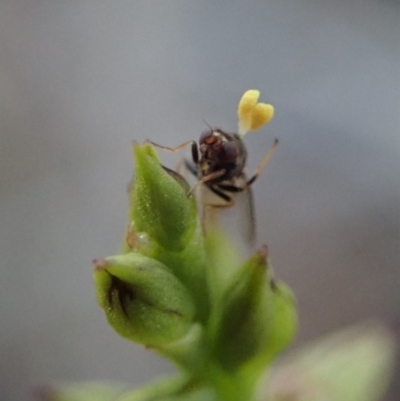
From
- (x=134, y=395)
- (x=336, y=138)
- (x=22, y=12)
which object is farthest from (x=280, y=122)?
(x=134, y=395)

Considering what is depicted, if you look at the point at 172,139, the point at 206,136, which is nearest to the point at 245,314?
the point at 206,136

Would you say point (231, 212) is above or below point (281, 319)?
above

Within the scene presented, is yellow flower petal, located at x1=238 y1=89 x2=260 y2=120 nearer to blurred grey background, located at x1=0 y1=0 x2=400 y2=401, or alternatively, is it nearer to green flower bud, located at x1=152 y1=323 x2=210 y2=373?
green flower bud, located at x1=152 y1=323 x2=210 y2=373

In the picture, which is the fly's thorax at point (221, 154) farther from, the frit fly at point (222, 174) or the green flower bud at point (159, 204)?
the green flower bud at point (159, 204)

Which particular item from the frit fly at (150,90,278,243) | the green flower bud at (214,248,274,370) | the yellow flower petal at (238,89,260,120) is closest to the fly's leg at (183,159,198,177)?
the frit fly at (150,90,278,243)

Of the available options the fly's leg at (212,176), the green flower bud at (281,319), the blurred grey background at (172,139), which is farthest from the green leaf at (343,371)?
the blurred grey background at (172,139)

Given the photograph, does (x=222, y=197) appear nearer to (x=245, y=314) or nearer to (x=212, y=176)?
(x=212, y=176)
